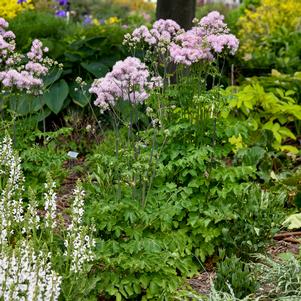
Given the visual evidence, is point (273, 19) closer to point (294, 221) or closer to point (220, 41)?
point (294, 221)

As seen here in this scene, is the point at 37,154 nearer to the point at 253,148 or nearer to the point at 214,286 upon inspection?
the point at 214,286

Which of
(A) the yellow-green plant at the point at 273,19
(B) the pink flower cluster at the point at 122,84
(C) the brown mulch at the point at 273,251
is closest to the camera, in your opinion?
(B) the pink flower cluster at the point at 122,84

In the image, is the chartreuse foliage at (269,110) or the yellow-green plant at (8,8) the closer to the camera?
the chartreuse foliage at (269,110)

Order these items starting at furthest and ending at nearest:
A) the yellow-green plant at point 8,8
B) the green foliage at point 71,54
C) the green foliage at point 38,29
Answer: the yellow-green plant at point 8,8 < the green foliage at point 38,29 < the green foliage at point 71,54

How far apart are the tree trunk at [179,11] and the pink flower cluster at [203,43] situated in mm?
2799

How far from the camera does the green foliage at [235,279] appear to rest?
140 inches

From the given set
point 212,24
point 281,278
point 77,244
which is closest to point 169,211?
point 281,278

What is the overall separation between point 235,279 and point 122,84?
122cm

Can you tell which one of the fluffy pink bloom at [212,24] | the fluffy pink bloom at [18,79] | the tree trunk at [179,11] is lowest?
the tree trunk at [179,11]

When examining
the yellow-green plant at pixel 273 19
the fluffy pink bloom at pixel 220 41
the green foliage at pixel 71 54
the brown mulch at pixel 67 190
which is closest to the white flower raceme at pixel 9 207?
the brown mulch at pixel 67 190

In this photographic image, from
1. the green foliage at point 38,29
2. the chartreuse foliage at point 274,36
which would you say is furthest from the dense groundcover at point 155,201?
the chartreuse foliage at point 274,36

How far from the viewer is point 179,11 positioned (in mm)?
7145

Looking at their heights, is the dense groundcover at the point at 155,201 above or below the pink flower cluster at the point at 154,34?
below

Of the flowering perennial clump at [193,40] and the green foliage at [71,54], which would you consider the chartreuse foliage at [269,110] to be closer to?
the green foliage at [71,54]
